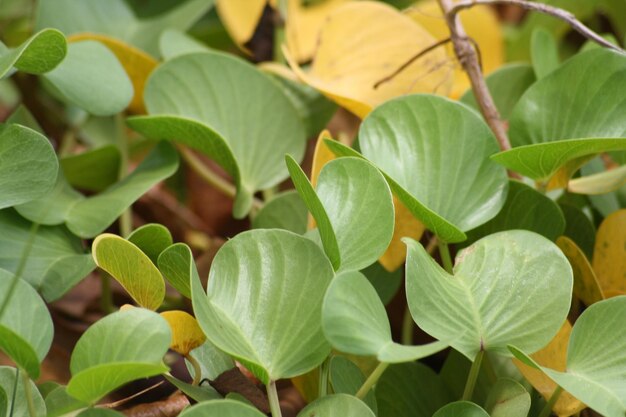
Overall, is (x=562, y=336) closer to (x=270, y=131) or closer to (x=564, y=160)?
(x=564, y=160)

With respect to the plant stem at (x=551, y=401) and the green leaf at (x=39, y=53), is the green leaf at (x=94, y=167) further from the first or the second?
the plant stem at (x=551, y=401)

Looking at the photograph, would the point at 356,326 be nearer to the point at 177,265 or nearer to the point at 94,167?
the point at 177,265

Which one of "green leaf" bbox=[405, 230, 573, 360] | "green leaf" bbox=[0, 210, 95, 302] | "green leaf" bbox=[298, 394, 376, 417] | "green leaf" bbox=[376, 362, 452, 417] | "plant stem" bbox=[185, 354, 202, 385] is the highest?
"green leaf" bbox=[405, 230, 573, 360]

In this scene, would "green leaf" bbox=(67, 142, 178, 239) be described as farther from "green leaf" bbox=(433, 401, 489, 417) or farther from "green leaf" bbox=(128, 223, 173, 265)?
"green leaf" bbox=(433, 401, 489, 417)

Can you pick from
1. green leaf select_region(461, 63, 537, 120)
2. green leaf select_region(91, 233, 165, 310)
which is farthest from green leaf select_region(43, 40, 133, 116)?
green leaf select_region(461, 63, 537, 120)

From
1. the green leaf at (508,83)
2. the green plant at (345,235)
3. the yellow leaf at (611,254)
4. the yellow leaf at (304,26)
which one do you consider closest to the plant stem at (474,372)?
the green plant at (345,235)

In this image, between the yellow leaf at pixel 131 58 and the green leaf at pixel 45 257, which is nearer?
the green leaf at pixel 45 257
